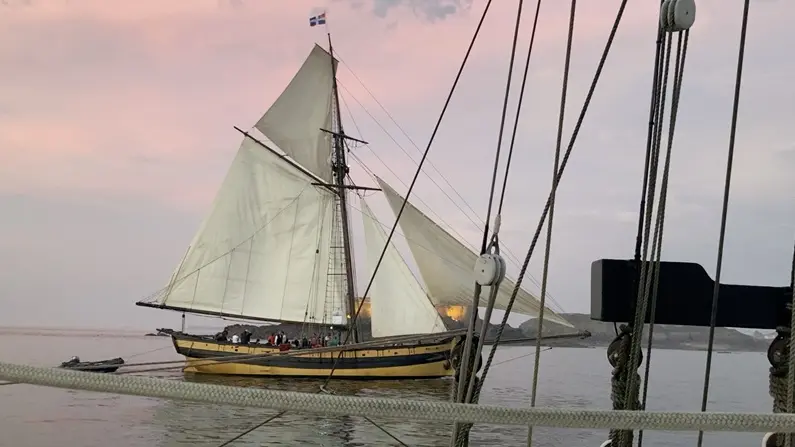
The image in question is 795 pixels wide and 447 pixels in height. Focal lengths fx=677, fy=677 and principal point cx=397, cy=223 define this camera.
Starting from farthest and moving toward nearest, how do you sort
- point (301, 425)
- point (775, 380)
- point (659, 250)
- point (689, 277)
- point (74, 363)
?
point (74, 363), point (301, 425), point (689, 277), point (659, 250), point (775, 380)

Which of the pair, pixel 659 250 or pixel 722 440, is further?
pixel 722 440

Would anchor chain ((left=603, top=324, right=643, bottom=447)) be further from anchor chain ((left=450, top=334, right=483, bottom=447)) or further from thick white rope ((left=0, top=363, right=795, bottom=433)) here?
thick white rope ((left=0, top=363, right=795, bottom=433))

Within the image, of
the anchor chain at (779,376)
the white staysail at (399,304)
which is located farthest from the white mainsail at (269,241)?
the anchor chain at (779,376)

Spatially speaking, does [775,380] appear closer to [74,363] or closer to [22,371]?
[22,371]

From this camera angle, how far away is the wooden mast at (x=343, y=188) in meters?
33.1

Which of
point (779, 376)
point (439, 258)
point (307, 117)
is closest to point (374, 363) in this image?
point (439, 258)

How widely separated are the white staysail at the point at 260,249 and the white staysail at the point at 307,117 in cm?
161

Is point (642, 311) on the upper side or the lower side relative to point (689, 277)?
lower

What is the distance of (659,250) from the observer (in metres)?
3.02

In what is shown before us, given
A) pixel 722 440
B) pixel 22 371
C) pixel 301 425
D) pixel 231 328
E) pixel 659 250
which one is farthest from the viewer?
pixel 231 328

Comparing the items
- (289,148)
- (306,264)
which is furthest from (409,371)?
(289,148)

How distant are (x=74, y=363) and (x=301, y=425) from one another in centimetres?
1757

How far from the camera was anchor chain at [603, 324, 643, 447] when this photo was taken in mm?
2959

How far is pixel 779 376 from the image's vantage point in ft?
8.93
